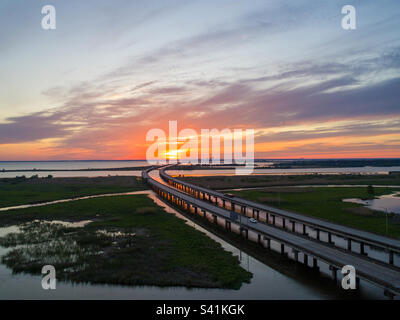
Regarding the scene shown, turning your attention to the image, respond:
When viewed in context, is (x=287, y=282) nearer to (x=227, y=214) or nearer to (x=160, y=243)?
(x=160, y=243)

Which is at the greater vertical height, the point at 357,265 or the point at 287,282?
the point at 357,265

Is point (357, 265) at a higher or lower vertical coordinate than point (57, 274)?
higher

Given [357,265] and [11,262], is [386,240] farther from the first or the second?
[11,262]

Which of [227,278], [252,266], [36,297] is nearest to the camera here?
[36,297]

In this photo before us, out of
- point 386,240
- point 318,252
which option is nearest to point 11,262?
point 318,252

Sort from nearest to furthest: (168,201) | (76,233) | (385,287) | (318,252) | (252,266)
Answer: (385,287) < (318,252) < (252,266) < (76,233) < (168,201)

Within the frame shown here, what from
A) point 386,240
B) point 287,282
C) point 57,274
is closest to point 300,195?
point 386,240

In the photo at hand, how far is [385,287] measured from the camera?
19.2m

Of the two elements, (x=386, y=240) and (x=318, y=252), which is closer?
(x=318, y=252)

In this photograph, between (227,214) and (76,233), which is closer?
(76,233)

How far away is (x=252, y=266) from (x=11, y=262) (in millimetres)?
22310

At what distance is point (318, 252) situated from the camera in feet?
85.6

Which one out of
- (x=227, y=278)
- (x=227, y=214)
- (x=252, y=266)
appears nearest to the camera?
(x=227, y=278)

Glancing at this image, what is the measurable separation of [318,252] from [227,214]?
19.0m
